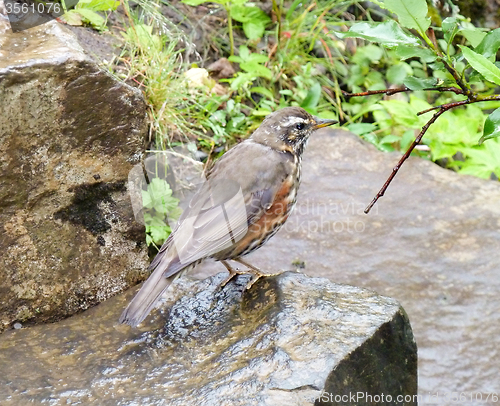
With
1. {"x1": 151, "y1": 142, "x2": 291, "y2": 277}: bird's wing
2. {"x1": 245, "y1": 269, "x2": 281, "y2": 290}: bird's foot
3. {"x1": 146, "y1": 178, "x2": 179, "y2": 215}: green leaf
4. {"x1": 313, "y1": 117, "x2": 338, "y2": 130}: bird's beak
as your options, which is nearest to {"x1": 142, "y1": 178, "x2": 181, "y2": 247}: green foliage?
{"x1": 146, "y1": 178, "x2": 179, "y2": 215}: green leaf

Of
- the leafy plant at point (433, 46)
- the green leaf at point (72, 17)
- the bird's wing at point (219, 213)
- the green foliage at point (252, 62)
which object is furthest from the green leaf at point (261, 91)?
the leafy plant at point (433, 46)

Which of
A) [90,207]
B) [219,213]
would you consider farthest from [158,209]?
[219,213]

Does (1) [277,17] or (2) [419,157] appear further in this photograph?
(1) [277,17]

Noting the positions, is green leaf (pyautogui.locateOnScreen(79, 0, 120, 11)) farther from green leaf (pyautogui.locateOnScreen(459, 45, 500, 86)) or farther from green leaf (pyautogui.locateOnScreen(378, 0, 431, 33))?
green leaf (pyautogui.locateOnScreen(459, 45, 500, 86))

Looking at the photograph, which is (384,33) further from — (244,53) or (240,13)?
(240,13)

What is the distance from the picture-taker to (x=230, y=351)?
3.12m

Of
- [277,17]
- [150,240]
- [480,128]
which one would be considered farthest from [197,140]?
[480,128]

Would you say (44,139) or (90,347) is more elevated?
(44,139)

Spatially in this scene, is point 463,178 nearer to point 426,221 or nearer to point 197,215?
point 426,221

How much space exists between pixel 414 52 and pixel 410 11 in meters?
0.14

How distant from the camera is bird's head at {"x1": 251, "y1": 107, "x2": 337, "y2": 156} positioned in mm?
4320

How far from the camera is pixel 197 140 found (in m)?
6.30

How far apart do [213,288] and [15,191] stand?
52.1 inches

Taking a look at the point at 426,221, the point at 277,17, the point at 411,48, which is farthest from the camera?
the point at 277,17
